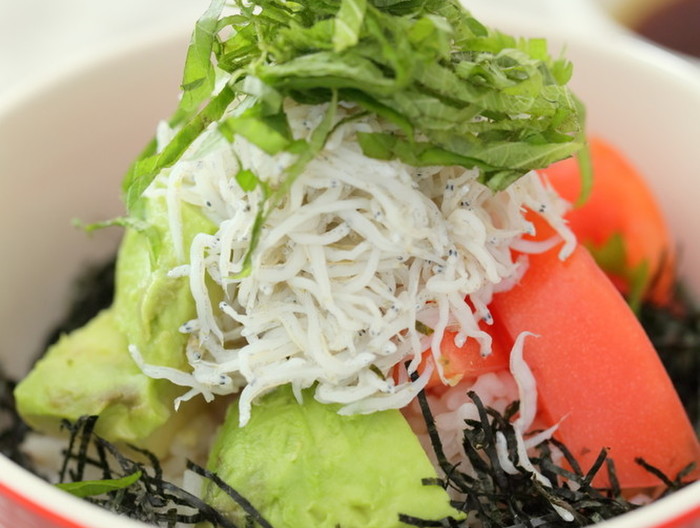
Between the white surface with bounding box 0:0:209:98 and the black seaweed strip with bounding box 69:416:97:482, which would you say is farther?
the white surface with bounding box 0:0:209:98

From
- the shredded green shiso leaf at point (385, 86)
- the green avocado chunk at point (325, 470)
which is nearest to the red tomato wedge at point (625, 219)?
A: the shredded green shiso leaf at point (385, 86)

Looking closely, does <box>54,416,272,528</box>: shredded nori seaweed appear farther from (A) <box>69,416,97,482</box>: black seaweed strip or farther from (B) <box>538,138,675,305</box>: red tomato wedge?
(B) <box>538,138,675,305</box>: red tomato wedge

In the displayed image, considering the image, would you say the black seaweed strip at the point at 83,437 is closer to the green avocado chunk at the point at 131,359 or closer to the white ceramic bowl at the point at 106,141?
the green avocado chunk at the point at 131,359

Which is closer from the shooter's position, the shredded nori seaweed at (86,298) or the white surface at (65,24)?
the shredded nori seaweed at (86,298)

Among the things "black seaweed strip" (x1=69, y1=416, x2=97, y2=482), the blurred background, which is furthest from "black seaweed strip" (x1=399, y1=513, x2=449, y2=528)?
the blurred background

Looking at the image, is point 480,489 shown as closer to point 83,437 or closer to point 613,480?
point 613,480

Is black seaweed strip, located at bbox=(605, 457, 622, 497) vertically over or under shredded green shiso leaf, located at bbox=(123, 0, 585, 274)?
under
